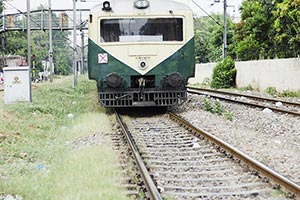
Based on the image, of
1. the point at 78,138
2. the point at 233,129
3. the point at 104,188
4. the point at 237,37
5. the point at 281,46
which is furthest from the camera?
the point at 237,37

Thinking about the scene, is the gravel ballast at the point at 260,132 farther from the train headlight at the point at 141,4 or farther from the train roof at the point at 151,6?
the train headlight at the point at 141,4

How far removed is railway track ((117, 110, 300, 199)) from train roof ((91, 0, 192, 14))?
4197 millimetres

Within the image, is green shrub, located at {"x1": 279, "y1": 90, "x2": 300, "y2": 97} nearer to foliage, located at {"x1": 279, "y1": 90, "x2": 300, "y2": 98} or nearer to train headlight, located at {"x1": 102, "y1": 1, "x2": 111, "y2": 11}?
foliage, located at {"x1": 279, "y1": 90, "x2": 300, "y2": 98}

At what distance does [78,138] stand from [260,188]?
181 inches

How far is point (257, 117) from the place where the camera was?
1245 centimetres

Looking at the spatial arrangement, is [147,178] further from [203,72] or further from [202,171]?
[203,72]

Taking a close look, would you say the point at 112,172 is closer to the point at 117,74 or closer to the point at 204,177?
the point at 204,177

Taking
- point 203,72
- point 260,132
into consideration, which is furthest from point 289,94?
point 203,72

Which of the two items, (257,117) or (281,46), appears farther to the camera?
(281,46)

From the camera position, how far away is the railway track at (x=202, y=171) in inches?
214

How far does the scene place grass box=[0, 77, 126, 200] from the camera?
5480 millimetres

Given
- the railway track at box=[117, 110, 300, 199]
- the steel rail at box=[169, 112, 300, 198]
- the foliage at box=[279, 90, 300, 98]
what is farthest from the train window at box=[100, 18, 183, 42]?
the foliage at box=[279, 90, 300, 98]

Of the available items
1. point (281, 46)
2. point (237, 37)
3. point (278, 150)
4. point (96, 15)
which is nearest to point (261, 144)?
point (278, 150)

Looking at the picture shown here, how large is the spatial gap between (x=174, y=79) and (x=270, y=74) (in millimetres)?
12207
